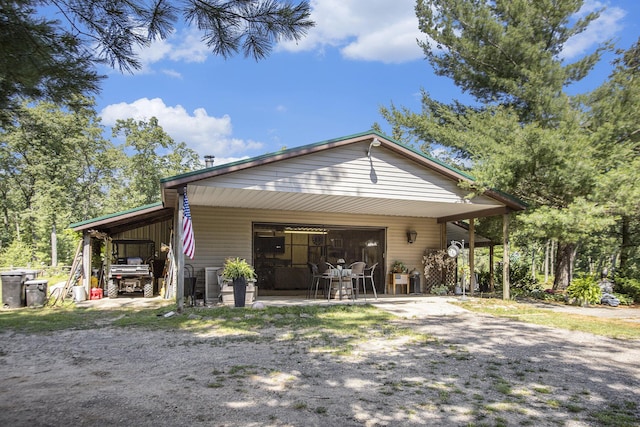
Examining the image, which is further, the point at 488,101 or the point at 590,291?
the point at 488,101

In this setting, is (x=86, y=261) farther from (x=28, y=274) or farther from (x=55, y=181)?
(x=55, y=181)

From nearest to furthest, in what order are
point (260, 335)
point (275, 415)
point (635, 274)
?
point (275, 415) → point (260, 335) → point (635, 274)

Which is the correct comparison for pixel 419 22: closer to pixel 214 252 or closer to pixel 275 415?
pixel 214 252

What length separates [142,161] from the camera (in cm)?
3106

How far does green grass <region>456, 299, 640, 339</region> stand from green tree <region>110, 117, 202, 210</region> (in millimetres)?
25785

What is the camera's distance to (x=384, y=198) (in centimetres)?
962

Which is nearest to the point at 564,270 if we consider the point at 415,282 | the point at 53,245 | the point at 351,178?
the point at 415,282

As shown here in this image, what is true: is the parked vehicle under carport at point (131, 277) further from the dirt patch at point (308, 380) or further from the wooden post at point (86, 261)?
the dirt patch at point (308, 380)

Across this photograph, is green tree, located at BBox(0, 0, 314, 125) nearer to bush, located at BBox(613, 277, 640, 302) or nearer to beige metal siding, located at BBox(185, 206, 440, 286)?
beige metal siding, located at BBox(185, 206, 440, 286)

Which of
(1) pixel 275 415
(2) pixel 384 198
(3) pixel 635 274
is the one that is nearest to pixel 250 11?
(1) pixel 275 415

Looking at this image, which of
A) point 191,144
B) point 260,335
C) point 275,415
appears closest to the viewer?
point 275,415

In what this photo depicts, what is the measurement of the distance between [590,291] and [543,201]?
2544 millimetres

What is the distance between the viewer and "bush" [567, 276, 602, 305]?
10.9 m

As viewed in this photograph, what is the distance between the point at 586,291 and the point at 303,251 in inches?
319
